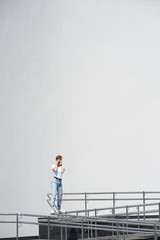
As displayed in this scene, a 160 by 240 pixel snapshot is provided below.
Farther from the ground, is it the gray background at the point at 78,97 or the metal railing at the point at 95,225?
the gray background at the point at 78,97

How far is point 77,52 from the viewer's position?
20391mm

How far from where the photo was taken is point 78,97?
20.2m

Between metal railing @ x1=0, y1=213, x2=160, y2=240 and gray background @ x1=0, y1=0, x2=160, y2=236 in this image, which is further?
gray background @ x1=0, y1=0, x2=160, y2=236

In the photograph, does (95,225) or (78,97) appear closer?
(95,225)

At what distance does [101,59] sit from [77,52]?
1146 mm

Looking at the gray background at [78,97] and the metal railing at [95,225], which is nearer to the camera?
the metal railing at [95,225]

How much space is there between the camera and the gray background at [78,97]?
→ 774 inches

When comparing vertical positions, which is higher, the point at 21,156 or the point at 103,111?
the point at 103,111

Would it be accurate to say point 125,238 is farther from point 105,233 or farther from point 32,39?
point 32,39

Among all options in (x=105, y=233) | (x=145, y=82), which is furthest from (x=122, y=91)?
(x=105, y=233)

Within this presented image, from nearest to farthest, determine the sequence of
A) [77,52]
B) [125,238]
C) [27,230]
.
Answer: [125,238] → [27,230] → [77,52]

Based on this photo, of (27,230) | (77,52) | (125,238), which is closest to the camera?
(125,238)

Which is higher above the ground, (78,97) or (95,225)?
(78,97)

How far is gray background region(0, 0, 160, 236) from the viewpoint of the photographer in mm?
19672
